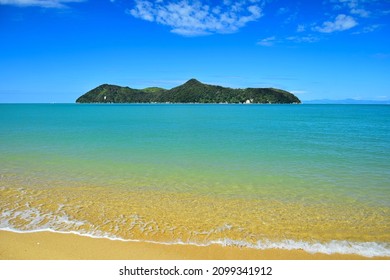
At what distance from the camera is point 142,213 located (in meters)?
8.37

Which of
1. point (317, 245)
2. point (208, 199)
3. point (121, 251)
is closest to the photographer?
point (121, 251)

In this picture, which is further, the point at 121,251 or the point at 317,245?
the point at 317,245

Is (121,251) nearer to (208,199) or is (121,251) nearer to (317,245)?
(208,199)

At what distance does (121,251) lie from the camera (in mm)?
6223

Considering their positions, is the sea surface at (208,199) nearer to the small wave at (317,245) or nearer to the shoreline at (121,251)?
the small wave at (317,245)

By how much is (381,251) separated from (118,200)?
757cm

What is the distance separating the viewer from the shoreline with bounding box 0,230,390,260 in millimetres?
6031

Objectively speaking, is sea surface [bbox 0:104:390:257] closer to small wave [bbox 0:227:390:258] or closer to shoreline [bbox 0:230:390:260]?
small wave [bbox 0:227:390:258]

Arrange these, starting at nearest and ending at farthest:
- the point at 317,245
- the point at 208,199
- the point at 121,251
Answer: the point at 121,251 → the point at 317,245 → the point at 208,199

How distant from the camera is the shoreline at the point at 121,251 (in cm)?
603

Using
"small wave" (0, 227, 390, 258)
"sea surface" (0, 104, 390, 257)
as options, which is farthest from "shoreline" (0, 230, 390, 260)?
"sea surface" (0, 104, 390, 257)

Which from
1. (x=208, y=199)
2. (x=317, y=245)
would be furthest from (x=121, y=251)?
(x=317, y=245)
